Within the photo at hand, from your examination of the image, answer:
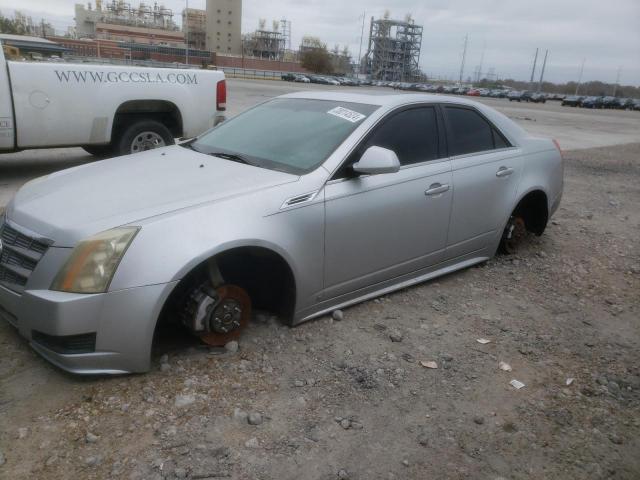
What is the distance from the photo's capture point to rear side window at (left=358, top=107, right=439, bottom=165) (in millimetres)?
3740

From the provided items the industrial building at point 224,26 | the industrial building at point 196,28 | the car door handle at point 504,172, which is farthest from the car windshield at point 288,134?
the industrial building at point 196,28

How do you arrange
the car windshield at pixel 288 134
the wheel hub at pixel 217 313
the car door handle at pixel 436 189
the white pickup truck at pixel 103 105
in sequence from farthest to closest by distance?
the white pickup truck at pixel 103 105 → the car door handle at pixel 436 189 → the car windshield at pixel 288 134 → the wheel hub at pixel 217 313

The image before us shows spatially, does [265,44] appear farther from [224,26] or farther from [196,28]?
[196,28]

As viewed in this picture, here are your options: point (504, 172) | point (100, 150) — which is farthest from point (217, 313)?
point (100, 150)

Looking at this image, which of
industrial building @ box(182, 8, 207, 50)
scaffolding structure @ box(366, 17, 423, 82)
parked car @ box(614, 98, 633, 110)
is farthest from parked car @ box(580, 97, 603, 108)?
→ industrial building @ box(182, 8, 207, 50)

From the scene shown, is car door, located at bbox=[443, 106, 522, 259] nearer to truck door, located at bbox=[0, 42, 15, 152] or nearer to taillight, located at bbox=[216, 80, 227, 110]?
taillight, located at bbox=[216, 80, 227, 110]

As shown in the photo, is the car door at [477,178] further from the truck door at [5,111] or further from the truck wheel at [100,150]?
the truck wheel at [100,150]

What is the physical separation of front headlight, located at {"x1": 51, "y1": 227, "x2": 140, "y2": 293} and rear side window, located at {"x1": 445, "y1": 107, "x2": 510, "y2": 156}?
2.66m

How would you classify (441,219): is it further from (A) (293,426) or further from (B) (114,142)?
(B) (114,142)

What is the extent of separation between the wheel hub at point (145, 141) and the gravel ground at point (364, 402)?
454cm

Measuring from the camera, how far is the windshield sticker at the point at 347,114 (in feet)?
12.2

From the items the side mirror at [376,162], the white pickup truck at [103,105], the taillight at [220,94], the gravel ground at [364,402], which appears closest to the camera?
the gravel ground at [364,402]

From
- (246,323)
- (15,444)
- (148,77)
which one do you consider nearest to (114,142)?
(148,77)

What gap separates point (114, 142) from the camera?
735cm
